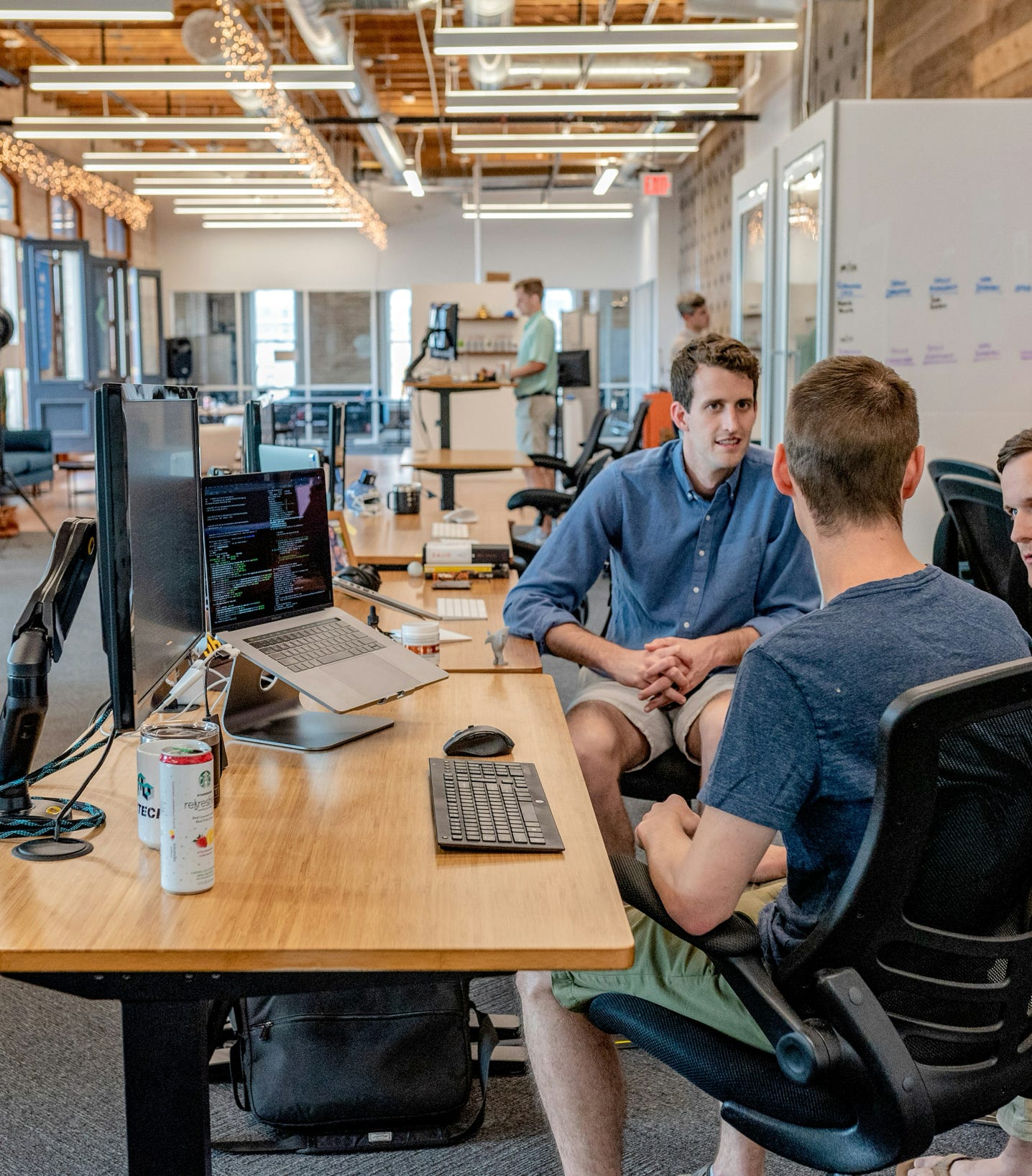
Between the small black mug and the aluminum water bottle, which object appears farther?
the small black mug

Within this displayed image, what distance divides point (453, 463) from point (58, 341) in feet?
33.1

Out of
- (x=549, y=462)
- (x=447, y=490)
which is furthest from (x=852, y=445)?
(x=549, y=462)

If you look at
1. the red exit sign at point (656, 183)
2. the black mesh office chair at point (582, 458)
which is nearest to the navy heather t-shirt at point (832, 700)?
the black mesh office chair at point (582, 458)

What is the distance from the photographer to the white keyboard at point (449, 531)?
3.86 m

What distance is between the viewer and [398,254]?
57.5 feet

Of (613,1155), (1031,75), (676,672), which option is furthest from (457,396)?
(613,1155)

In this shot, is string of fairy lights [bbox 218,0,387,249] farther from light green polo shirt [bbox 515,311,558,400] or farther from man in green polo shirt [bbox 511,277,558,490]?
light green polo shirt [bbox 515,311,558,400]

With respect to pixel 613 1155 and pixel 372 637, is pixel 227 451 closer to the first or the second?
pixel 372 637

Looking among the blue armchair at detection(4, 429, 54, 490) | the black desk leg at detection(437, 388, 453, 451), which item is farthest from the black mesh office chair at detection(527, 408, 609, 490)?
the blue armchair at detection(4, 429, 54, 490)

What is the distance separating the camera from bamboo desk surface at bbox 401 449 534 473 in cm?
580

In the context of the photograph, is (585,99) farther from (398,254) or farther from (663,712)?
(398,254)

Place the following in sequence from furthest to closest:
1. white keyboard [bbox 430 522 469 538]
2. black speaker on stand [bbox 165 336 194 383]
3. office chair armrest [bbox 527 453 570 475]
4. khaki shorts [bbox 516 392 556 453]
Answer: black speaker on stand [bbox 165 336 194 383] < khaki shorts [bbox 516 392 556 453] < office chair armrest [bbox 527 453 570 475] < white keyboard [bbox 430 522 469 538]

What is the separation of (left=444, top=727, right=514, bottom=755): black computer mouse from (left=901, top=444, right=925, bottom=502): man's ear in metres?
0.70

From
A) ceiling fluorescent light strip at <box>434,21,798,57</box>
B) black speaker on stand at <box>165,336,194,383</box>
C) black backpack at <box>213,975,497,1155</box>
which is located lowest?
black backpack at <box>213,975,497,1155</box>
